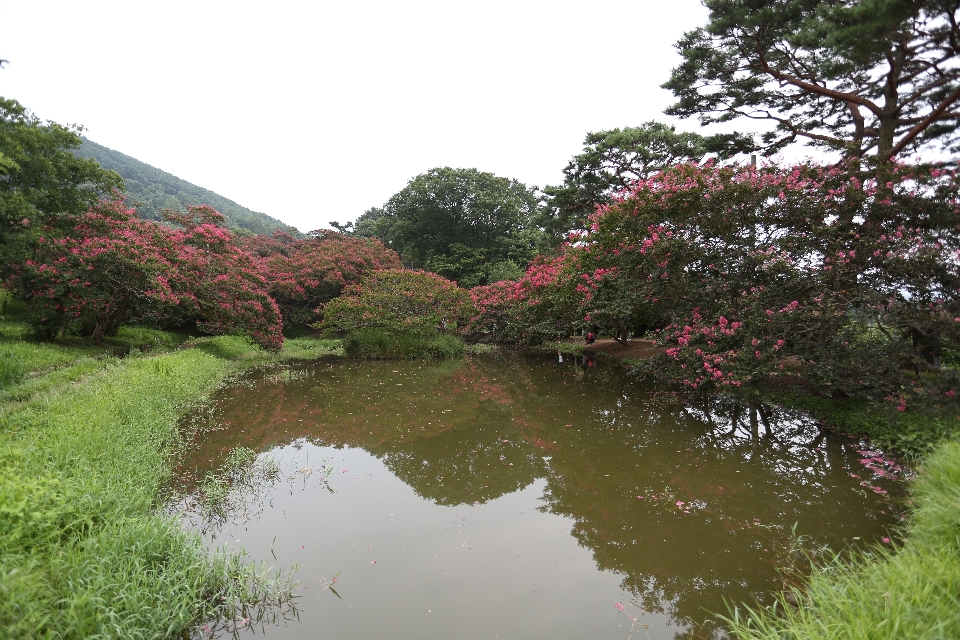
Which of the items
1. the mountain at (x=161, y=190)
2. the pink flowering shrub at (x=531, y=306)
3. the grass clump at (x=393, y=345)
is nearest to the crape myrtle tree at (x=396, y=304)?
the grass clump at (x=393, y=345)

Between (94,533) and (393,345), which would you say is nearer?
(94,533)

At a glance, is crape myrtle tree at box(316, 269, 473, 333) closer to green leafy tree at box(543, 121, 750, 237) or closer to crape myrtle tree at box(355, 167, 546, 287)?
green leafy tree at box(543, 121, 750, 237)

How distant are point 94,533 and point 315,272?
57.2ft

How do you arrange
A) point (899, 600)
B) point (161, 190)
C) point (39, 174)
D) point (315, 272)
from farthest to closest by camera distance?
point (161, 190), point (315, 272), point (39, 174), point (899, 600)

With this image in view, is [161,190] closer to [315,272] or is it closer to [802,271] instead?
[315,272]

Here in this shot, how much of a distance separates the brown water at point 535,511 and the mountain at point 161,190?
128 ft

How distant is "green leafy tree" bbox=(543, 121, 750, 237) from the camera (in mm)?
14148

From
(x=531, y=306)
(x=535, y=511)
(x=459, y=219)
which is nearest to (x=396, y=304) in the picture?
(x=531, y=306)

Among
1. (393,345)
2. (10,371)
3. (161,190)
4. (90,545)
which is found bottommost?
(10,371)

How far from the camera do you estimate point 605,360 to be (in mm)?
14039

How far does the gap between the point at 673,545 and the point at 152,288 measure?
13.1m

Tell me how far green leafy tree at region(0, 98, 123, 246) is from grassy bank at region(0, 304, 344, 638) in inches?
209

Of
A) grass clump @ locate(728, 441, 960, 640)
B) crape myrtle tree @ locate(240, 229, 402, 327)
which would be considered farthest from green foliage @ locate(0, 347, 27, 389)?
crape myrtle tree @ locate(240, 229, 402, 327)

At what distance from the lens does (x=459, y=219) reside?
26984 mm
